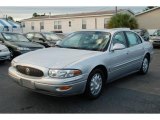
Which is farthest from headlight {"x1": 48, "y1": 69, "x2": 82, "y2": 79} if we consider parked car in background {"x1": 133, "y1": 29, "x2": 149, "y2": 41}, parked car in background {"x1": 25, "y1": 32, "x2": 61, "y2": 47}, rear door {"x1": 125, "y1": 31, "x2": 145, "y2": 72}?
parked car in background {"x1": 133, "y1": 29, "x2": 149, "y2": 41}

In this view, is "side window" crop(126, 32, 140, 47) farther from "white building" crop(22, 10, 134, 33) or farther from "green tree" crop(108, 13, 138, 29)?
"white building" crop(22, 10, 134, 33)

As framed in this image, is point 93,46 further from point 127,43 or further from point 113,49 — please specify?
point 127,43

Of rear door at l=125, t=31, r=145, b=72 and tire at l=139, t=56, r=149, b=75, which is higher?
rear door at l=125, t=31, r=145, b=72

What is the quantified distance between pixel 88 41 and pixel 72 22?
26712 mm

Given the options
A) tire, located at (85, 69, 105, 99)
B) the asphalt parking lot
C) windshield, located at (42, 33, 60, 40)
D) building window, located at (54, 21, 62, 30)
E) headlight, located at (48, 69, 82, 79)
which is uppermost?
building window, located at (54, 21, 62, 30)

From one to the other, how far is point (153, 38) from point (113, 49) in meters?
13.5

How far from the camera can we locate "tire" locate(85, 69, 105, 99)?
4.74 meters

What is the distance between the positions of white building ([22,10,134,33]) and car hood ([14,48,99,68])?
2442 cm

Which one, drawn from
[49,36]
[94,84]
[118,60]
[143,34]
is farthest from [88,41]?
[143,34]

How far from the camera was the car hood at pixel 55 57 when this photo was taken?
4414 millimetres

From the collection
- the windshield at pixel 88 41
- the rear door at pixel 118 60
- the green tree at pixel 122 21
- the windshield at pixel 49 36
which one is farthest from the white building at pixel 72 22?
the windshield at pixel 88 41

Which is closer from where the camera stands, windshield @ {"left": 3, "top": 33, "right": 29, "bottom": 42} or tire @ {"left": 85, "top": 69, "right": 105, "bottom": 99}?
tire @ {"left": 85, "top": 69, "right": 105, "bottom": 99}

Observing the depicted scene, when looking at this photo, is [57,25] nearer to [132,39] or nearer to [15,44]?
[15,44]

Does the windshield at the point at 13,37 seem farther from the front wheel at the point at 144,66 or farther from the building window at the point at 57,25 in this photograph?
the building window at the point at 57,25
